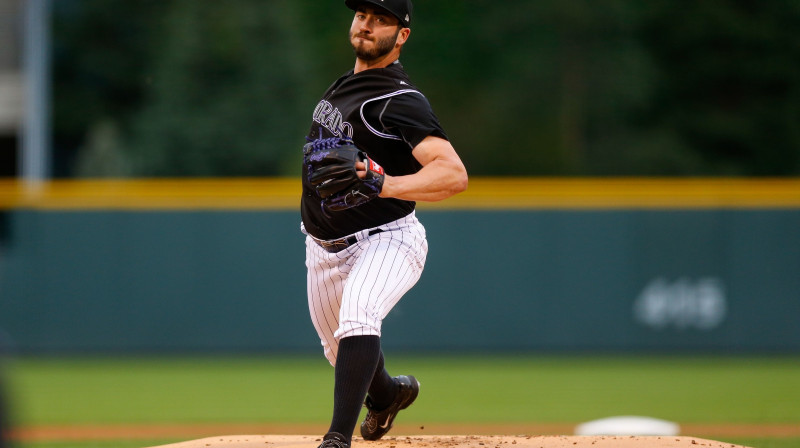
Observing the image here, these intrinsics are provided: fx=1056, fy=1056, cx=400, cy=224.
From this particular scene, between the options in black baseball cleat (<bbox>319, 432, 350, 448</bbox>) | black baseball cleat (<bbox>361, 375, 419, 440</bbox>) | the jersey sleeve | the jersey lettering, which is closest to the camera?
black baseball cleat (<bbox>319, 432, 350, 448</bbox>)

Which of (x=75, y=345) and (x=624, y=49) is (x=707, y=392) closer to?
(x=75, y=345)

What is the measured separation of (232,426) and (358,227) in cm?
266

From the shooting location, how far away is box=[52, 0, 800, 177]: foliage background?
1608cm

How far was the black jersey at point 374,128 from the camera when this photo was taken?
124 inches

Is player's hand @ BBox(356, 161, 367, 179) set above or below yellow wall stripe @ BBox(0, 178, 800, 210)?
above

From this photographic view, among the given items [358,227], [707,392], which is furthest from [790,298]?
[358,227]

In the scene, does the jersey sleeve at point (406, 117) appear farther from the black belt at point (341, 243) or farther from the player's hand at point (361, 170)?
the black belt at point (341, 243)

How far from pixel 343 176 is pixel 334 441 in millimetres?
759

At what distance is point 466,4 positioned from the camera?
1788cm

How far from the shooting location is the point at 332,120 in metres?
3.29

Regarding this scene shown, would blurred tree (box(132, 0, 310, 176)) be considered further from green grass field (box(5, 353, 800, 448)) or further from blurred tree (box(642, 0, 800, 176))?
green grass field (box(5, 353, 800, 448))

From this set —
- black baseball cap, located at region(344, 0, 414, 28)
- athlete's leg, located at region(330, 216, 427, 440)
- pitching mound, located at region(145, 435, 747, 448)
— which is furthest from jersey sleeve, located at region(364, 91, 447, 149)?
pitching mound, located at region(145, 435, 747, 448)

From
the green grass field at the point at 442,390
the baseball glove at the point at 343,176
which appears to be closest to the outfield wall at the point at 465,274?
the green grass field at the point at 442,390

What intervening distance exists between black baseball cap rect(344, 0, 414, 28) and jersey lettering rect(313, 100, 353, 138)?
0.32m
